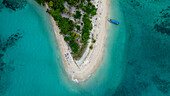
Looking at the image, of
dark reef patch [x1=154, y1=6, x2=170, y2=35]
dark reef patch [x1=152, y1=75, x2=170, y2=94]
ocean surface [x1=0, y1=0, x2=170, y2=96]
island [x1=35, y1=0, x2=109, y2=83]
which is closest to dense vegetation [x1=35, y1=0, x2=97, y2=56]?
island [x1=35, y1=0, x2=109, y2=83]

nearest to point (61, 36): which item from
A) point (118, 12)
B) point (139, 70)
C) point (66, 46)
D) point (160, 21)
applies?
point (66, 46)

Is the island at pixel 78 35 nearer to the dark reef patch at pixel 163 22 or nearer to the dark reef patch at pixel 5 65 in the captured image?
the dark reef patch at pixel 5 65

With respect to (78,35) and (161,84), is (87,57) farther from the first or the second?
(161,84)

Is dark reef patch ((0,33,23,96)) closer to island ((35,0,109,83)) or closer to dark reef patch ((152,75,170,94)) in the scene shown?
island ((35,0,109,83))

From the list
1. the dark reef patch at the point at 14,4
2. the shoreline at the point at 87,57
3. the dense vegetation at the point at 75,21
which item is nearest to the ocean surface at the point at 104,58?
the dark reef patch at the point at 14,4

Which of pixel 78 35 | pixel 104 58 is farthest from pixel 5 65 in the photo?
pixel 104 58

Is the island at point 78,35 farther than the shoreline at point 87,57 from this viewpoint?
No
